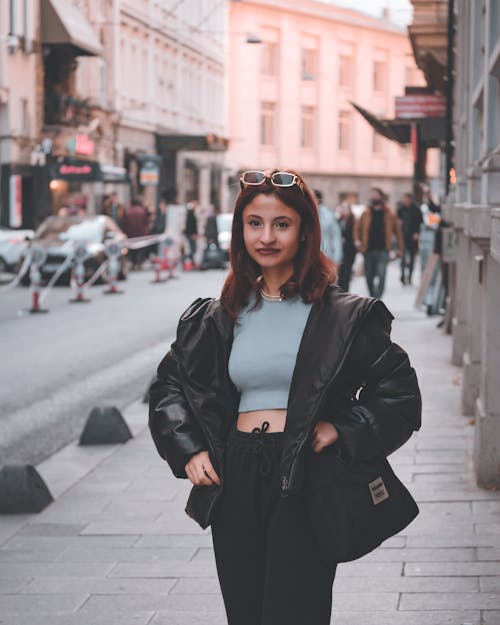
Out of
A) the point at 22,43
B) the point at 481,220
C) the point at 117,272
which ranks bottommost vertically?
the point at 117,272

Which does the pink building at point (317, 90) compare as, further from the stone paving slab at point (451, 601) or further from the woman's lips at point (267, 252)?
the woman's lips at point (267, 252)

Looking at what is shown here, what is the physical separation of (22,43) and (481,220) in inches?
1365

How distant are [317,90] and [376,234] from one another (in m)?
53.8

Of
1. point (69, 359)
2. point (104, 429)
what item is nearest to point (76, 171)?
point (69, 359)

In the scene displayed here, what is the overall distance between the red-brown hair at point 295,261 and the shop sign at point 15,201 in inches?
1439

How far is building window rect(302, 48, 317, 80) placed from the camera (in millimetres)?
73188

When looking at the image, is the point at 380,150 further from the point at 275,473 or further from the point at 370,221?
the point at 275,473

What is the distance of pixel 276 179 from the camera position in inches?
153

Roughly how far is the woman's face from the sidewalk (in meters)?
2.02

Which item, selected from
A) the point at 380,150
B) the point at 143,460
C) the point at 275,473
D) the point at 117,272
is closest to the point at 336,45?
the point at 380,150

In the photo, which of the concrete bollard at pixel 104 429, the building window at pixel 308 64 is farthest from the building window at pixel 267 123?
the concrete bollard at pixel 104 429

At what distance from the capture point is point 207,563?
6445mm

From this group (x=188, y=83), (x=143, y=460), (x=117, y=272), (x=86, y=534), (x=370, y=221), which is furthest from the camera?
(x=188, y=83)

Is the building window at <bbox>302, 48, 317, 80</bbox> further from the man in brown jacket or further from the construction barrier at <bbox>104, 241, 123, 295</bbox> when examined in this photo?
the man in brown jacket
